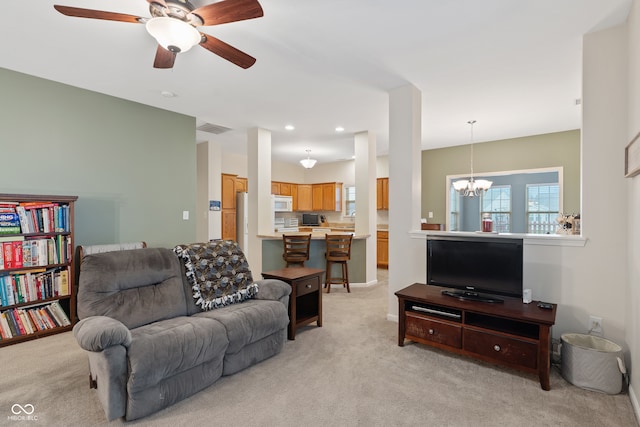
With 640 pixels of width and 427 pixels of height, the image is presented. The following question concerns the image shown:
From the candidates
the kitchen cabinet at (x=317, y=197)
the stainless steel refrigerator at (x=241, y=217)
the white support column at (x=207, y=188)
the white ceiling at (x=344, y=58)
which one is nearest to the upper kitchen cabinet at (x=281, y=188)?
the kitchen cabinet at (x=317, y=197)

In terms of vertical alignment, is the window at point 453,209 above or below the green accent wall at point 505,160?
below

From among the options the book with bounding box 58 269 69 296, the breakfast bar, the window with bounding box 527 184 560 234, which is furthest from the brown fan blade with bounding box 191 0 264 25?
the window with bounding box 527 184 560 234

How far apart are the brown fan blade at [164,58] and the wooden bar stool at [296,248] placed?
2.92m

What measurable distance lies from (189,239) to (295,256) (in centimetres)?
166

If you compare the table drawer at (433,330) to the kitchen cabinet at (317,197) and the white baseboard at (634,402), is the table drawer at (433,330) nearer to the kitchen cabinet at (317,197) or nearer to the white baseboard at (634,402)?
the white baseboard at (634,402)

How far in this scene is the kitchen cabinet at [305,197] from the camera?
29.3 ft

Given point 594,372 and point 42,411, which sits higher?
point 594,372

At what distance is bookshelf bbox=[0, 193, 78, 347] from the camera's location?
3.01 metres

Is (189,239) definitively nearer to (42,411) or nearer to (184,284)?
(184,284)

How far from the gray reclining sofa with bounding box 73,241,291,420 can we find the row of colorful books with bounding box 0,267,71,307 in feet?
4.59

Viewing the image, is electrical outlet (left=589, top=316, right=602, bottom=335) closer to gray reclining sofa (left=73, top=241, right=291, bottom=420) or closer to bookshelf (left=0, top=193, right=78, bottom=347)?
gray reclining sofa (left=73, top=241, right=291, bottom=420)

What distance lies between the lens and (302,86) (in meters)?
3.67

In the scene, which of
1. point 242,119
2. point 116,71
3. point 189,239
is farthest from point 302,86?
point 189,239

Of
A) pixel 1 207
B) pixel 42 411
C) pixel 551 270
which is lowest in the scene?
pixel 42 411
